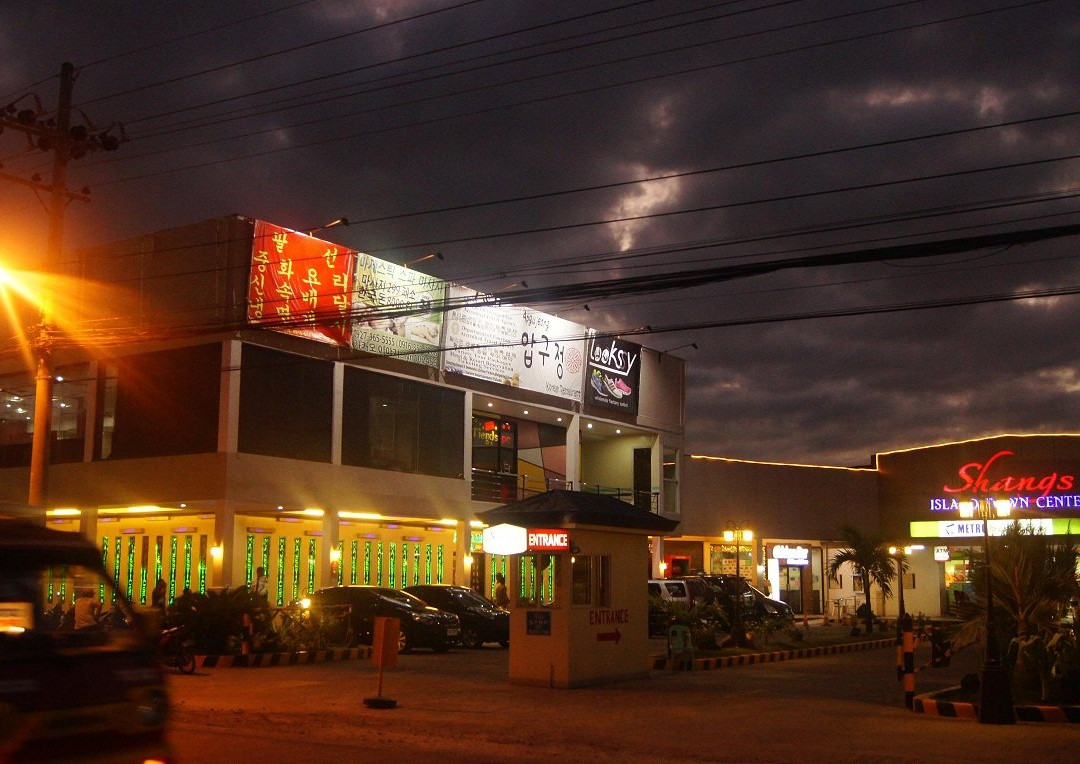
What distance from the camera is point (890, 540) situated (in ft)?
128

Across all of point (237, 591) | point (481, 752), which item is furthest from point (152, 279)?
point (481, 752)

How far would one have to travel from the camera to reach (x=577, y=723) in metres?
15.1

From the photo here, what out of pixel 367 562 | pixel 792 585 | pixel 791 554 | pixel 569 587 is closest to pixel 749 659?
pixel 569 587

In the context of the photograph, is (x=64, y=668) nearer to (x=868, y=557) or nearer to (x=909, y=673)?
(x=909, y=673)

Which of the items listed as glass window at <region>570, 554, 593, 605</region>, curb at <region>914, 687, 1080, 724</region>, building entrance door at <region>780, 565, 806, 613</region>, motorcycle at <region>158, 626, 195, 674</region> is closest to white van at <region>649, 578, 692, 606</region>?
glass window at <region>570, 554, 593, 605</region>

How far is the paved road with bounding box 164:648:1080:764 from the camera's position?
1257 centimetres

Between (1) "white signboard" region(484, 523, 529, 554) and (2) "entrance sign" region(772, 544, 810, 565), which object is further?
(2) "entrance sign" region(772, 544, 810, 565)

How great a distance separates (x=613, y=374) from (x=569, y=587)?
24.0 meters

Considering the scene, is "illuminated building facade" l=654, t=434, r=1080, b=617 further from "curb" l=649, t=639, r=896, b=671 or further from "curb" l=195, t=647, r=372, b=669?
"curb" l=195, t=647, r=372, b=669

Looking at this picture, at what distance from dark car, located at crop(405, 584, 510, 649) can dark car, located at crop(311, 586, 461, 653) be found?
1.53m

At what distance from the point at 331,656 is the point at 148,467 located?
30.1 feet

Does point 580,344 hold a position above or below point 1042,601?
above

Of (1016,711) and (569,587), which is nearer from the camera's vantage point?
(1016,711)

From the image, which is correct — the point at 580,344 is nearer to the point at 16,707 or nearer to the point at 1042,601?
the point at 1042,601
